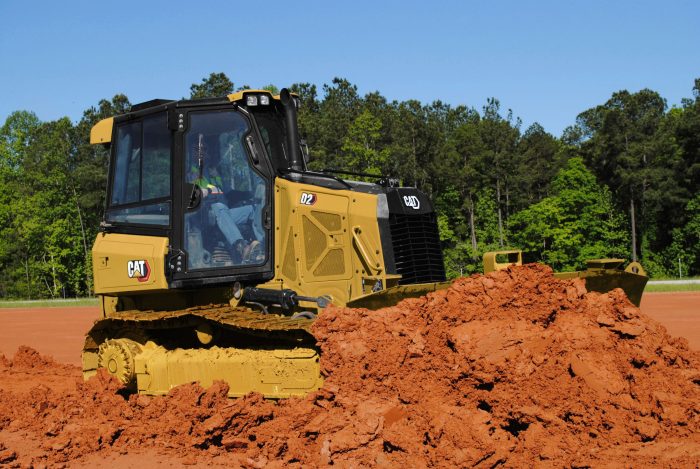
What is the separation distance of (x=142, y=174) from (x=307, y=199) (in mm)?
2136

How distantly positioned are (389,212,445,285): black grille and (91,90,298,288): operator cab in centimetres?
141

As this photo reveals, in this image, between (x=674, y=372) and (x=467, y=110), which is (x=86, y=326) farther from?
(x=467, y=110)

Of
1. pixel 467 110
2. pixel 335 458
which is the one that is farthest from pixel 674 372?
pixel 467 110

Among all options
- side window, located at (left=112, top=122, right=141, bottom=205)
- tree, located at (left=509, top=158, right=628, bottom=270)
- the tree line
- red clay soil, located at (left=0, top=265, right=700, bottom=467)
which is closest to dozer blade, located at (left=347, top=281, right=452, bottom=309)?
red clay soil, located at (left=0, top=265, right=700, bottom=467)

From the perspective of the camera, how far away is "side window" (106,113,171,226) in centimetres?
947

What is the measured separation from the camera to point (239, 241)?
9094 mm

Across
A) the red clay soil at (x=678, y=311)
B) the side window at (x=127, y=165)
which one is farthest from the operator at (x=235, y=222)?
the red clay soil at (x=678, y=311)

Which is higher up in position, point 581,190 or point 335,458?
point 581,190

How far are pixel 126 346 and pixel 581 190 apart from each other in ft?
207

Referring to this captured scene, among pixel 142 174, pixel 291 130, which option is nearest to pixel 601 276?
pixel 291 130

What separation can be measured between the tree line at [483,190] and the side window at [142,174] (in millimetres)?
52077

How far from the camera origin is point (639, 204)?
244 ft

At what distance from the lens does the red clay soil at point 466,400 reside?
258 inches

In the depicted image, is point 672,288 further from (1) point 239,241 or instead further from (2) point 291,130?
(1) point 239,241
